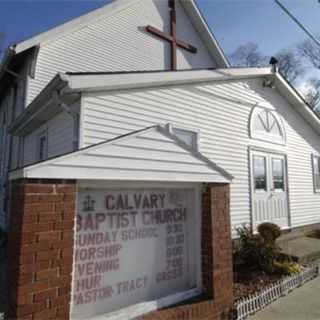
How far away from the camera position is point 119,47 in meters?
10.4

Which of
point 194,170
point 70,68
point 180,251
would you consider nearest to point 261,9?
point 194,170

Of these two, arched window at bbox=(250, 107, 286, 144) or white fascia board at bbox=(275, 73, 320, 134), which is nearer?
arched window at bbox=(250, 107, 286, 144)

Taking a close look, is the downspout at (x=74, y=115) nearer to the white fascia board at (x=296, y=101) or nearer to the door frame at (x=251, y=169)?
the door frame at (x=251, y=169)

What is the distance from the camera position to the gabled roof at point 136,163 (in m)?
2.49

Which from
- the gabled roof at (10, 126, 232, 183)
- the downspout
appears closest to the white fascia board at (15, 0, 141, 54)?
the downspout

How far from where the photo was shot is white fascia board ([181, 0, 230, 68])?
41.8ft

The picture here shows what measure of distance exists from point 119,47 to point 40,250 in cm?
925

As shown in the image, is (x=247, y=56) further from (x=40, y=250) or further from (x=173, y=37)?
(x=40, y=250)

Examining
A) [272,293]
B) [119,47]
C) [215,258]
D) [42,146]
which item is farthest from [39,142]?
[272,293]

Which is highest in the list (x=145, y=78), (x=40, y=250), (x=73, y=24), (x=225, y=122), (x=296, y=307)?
(x=73, y=24)

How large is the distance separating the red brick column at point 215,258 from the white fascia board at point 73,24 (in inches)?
281

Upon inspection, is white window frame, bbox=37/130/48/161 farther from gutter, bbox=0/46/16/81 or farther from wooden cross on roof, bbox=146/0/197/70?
wooden cross on roof, bbox=146/0/197/70

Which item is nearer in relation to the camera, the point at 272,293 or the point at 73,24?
the point at 272,293

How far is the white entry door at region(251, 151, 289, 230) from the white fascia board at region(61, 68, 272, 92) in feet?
7.52
